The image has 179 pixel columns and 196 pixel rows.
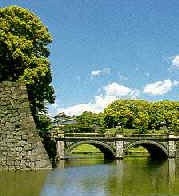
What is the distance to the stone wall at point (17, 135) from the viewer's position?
19984 mm

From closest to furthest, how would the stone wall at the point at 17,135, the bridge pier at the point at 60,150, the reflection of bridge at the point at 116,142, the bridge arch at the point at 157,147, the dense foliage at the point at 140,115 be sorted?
the stone wall at the point at 17,135
the bridge pier at the point at 60,150
the reflection of bridge at the point at 116,142
the bridge arch at the point at 157,147
the dense foliage at the point at 140,115

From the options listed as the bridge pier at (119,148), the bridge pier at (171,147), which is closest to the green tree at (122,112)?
the bridge pier at (171,147)

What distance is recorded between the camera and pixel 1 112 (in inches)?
802

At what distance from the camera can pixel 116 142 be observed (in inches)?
1882

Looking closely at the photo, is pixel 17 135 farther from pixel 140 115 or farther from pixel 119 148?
pixel 140 115

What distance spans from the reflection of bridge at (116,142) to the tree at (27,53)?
50.1 feet

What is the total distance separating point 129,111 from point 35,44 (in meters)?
51.5

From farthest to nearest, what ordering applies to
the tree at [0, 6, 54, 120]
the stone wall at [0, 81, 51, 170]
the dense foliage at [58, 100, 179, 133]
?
the dense foliage at [58, 100, 179, 133], the tree at [0, 6, 54, 120], the stone wall at [0, 81, 51, 170]

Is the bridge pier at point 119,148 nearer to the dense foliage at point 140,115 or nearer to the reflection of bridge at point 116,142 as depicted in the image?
the reflection of bridge at point 116,142

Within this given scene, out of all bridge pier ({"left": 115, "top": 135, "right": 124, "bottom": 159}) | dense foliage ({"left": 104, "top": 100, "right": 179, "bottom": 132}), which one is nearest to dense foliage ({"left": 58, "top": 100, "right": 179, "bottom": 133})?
dense foliage ({"left": 104, "top": 100, "right": 179, "bottom": 132})

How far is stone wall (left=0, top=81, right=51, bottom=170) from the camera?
19984 mm

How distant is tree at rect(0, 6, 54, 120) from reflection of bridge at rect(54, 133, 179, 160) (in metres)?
15.3

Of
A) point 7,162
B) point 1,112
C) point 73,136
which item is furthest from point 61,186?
point 73,136

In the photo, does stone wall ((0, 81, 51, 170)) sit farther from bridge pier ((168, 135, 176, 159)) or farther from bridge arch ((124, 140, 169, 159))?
Result: bridge pier ((168, 135, 176, 159))
